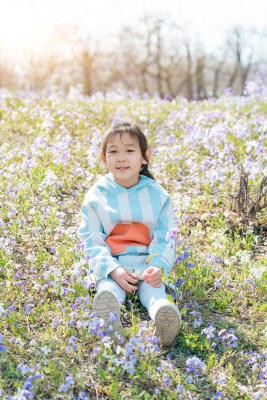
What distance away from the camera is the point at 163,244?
11.6ft

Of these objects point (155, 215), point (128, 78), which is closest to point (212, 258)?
point (155, 215)

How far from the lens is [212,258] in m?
4.11

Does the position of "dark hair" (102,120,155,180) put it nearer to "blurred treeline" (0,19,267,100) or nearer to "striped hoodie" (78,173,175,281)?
"striped hoodie" (78,173,175,281)

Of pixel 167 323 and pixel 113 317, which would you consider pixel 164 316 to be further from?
pixel 113 317

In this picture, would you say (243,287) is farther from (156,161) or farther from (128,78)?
(128,78)

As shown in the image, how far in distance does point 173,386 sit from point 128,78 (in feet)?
111

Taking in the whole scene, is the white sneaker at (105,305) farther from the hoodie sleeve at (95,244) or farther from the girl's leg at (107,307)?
the hoodie sleeve at (95,244)

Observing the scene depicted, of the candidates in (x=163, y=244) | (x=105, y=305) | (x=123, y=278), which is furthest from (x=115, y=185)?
(x=105, y=305)

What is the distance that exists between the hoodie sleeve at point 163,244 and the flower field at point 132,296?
0.28 metres

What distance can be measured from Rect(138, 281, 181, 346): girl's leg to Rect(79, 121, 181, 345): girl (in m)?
0.08

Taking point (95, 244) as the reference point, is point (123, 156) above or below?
above

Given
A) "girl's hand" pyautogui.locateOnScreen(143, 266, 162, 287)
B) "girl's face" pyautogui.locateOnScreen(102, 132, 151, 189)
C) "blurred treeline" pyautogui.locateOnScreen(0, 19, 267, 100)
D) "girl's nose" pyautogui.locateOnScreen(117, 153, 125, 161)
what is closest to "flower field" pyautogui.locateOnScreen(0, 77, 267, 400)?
"girl's hand" pyautogui.locateOnScreen(143, 266, 162, 287)

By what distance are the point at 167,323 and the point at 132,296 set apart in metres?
0.68

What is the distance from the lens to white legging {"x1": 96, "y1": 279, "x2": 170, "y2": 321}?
3207mm
